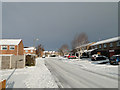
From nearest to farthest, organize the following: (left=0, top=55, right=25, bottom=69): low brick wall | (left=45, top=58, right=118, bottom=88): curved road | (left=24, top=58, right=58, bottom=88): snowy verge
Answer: (left=45, top=58, right=118, bottom=88): curved road
(left=24, top=58, right=58, bottom=88): snowy verge
(left=0, top=55, right=25, bottom=69): low brick wall

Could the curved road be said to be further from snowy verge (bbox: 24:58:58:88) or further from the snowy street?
snowy verge (bbox: 24:58:58:88)

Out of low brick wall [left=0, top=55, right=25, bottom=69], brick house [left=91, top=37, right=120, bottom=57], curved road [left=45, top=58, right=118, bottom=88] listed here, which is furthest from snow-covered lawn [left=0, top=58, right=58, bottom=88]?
brick house [left=91, top=37, right=120, bottom=57]

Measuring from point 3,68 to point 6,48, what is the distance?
2299cm

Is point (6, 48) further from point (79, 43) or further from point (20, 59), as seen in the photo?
point (79, 43)

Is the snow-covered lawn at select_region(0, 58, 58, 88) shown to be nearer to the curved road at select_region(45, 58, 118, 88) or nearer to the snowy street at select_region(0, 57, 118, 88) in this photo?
the snowy street at select_region(0, 57, 118, 88)

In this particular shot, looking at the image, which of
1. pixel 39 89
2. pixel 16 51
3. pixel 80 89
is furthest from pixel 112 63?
pixel 16 51

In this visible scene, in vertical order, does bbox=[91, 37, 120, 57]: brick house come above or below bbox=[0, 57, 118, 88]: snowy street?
above

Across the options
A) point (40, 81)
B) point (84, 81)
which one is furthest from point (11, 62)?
point (84, 81)

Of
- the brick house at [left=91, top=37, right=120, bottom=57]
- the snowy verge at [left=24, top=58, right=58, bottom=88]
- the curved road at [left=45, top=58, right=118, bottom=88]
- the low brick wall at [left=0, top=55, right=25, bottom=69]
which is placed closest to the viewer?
the curved road at [left=45, top=58, right=118, bottom=88]

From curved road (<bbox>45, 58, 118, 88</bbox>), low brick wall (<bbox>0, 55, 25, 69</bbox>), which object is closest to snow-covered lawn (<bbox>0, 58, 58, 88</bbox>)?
curved road (<bbox>45, 58, 118, 88</bbox>)

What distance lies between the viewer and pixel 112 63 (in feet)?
54.0

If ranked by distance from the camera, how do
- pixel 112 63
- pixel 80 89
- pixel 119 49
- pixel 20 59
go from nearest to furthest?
1. pixel 80 89
2. pixel 20 59
3. pixel 112 63
4. pixel 119 49

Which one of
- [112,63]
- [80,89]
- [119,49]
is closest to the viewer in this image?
[80,89]

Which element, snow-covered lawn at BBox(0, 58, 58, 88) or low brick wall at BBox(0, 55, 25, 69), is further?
low brick wall at BBox(0, 55, 25, 69)
